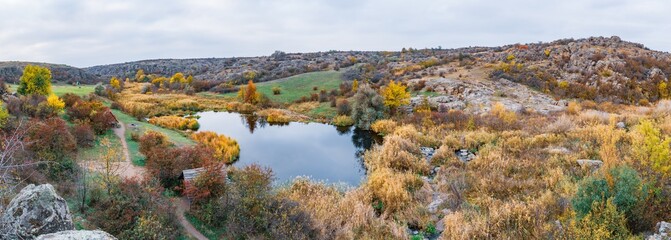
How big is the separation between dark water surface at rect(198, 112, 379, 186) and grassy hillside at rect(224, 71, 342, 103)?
1162 centimetres

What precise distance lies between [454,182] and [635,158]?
6.20 meters

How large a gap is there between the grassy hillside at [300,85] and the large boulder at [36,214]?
139 feet

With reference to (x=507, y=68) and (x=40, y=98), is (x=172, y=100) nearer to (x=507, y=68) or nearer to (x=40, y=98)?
(x=40, y=98)

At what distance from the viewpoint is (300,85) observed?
57.8 meters

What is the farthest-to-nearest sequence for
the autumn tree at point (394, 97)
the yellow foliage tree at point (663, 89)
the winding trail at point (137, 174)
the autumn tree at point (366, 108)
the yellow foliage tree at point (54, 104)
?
the yellow foliage tree at point (663, 89) < the autumn tree at point (394, 97) < the autumn tree at point (366, 108) < the yellow foliage tree at point (54, 104) < the winding trail at point (137, 174)

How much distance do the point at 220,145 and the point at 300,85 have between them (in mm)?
34705

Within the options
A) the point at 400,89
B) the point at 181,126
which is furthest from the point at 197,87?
the point at 400,89

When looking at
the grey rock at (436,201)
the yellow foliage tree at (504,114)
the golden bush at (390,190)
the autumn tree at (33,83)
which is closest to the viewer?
the grey rock at (436,201)

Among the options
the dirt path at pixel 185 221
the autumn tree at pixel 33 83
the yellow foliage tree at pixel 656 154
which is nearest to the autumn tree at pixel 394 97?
the yellow foliage tree at pixel 656 154

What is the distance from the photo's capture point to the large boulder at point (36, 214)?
23.2 feet


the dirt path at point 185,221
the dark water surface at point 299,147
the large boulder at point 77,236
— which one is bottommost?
the dark water surface at point 299,147

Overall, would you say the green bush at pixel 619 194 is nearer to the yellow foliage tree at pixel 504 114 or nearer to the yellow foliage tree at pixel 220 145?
the yellow foliage tree at pixel 220 145

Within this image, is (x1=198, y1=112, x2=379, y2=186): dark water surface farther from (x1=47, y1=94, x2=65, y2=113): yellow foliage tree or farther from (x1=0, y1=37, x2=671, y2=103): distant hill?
(x1=0, y1=37, x2=671, y2=103): distant hill

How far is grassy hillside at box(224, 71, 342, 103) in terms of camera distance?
5222 centimetres
